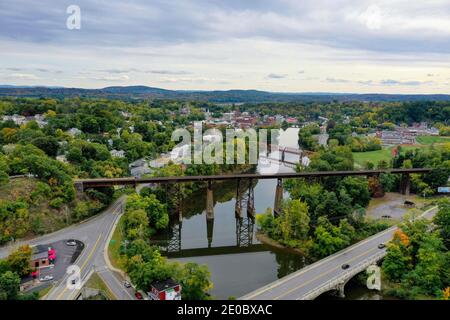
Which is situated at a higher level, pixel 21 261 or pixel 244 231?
pixel 21 261

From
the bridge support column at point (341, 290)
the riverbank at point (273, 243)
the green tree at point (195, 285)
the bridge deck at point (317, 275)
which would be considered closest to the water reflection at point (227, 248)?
the riverbank at point (273, 243)

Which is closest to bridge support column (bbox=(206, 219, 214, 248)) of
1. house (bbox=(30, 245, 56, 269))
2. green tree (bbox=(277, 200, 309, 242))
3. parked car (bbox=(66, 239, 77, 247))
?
green tree (bbox=(277, 200, 309, 242))

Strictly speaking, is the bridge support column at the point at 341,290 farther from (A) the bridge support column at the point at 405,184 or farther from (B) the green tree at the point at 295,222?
(A) the bridge support column at the point at 405,184

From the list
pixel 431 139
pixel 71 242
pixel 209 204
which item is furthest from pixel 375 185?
pixel 431 139

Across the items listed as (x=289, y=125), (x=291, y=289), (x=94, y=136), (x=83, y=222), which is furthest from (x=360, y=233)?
(x=289, y=125)

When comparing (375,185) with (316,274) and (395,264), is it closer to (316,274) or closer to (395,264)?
(395,264)
